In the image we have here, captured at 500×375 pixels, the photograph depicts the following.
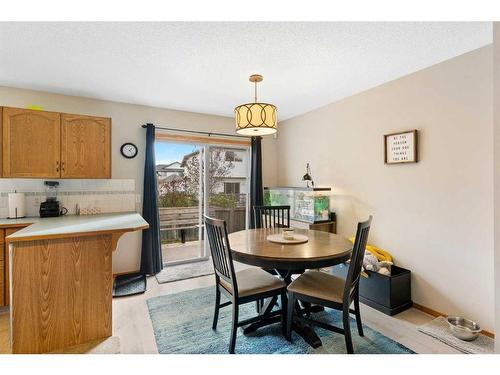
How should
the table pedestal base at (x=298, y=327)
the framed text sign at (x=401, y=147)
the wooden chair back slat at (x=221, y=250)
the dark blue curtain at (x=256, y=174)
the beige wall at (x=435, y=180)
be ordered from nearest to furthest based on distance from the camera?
the wooden chair back slat at (x=221, y=250)
the table pedestal base at (x=298, y=327)
the beige wall at (x=435, y=180)
the framed text sign at (x=401, y=147)
the dark blue curtain at (x=256, y=174)

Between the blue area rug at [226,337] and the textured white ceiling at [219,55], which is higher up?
the textured white ceiling at [219,55]

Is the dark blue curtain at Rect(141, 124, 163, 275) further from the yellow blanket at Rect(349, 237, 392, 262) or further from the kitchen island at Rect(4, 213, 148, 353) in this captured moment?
the yellow blanket at Rect(349, 237, 392, 262)

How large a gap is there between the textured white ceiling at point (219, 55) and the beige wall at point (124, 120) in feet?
0.48

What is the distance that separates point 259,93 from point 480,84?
6.81 ft

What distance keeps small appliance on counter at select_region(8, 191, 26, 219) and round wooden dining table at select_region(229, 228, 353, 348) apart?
2399mm

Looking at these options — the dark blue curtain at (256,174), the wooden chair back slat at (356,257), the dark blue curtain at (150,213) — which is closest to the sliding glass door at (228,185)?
the dark blue curtain at (256,174)

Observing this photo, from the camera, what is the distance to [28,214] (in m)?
2.94

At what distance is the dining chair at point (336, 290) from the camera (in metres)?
1.71

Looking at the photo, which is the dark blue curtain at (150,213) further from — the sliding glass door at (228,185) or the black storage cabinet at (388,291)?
the black storage cabinet at (388,291)

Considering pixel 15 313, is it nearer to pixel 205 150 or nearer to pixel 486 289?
pixel 205 150

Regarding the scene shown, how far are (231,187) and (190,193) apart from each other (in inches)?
28.2

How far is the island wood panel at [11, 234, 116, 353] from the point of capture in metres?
1.83

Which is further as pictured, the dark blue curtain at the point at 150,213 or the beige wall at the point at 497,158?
the dark blue curtain at the point at 150,213
